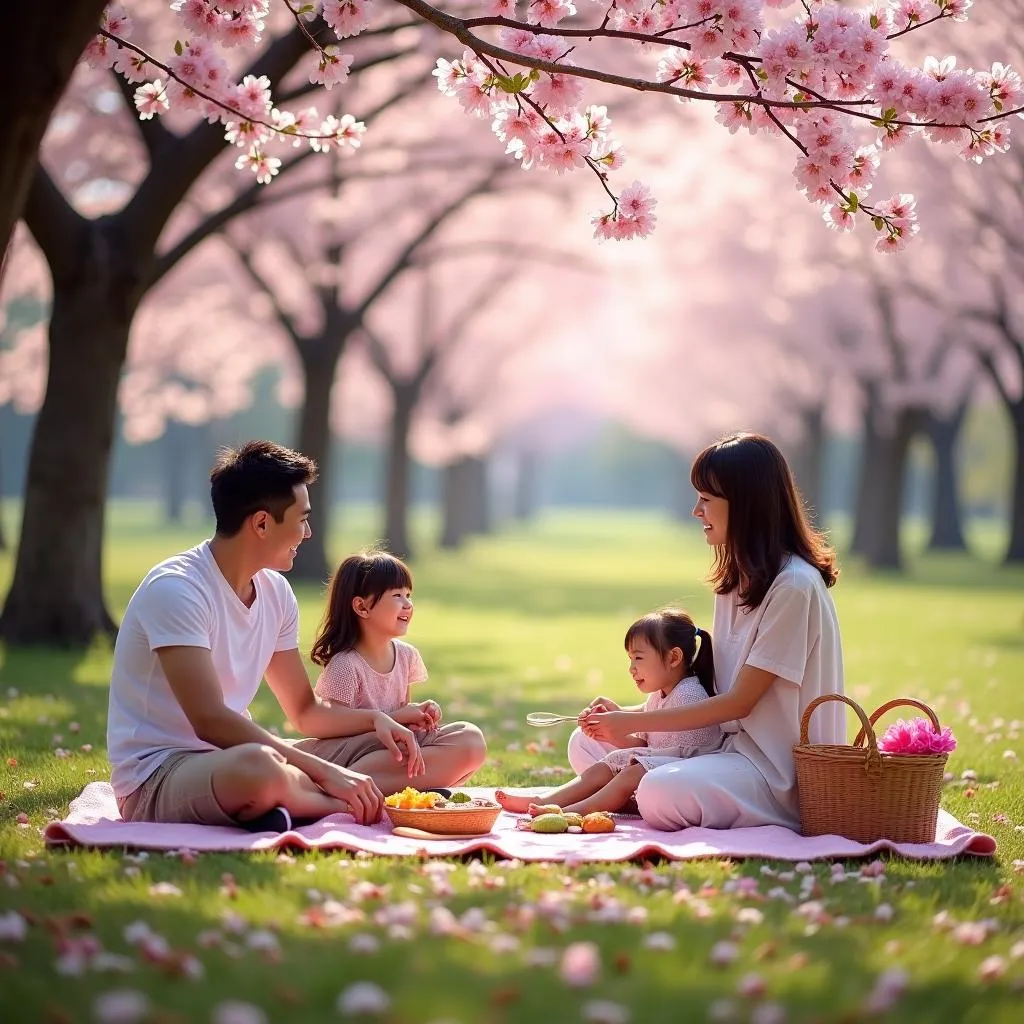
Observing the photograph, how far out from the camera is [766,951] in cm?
374

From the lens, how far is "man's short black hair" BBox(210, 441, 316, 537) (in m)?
5.35

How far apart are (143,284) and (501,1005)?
30.3 feet

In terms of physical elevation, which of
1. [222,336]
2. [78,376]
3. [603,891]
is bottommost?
[603,891]

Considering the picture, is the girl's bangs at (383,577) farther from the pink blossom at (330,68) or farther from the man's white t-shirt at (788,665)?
the pink blossom at (330,68)

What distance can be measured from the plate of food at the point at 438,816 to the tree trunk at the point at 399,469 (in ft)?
70.3

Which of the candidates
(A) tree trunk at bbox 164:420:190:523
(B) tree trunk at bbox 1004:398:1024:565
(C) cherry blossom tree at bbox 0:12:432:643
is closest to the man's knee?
(C) cherry blossom tree at bbox 0:12:432:643

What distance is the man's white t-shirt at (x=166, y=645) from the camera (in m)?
5.11

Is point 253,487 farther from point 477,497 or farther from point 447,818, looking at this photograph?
point 477,497

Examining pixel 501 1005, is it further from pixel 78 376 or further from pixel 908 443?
pixel 908 443

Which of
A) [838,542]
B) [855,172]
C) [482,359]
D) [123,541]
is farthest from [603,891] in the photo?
[838,542]

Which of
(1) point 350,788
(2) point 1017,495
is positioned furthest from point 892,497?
(1) point 350,788

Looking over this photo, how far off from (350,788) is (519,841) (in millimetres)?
656

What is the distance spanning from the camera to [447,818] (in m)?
5.33

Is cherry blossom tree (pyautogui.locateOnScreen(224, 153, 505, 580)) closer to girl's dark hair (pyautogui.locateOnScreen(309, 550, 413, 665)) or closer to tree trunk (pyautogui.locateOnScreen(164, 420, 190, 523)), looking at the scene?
girl's dark hair (pyautogui.locateOnScreen(309, 550, 413, 665))
